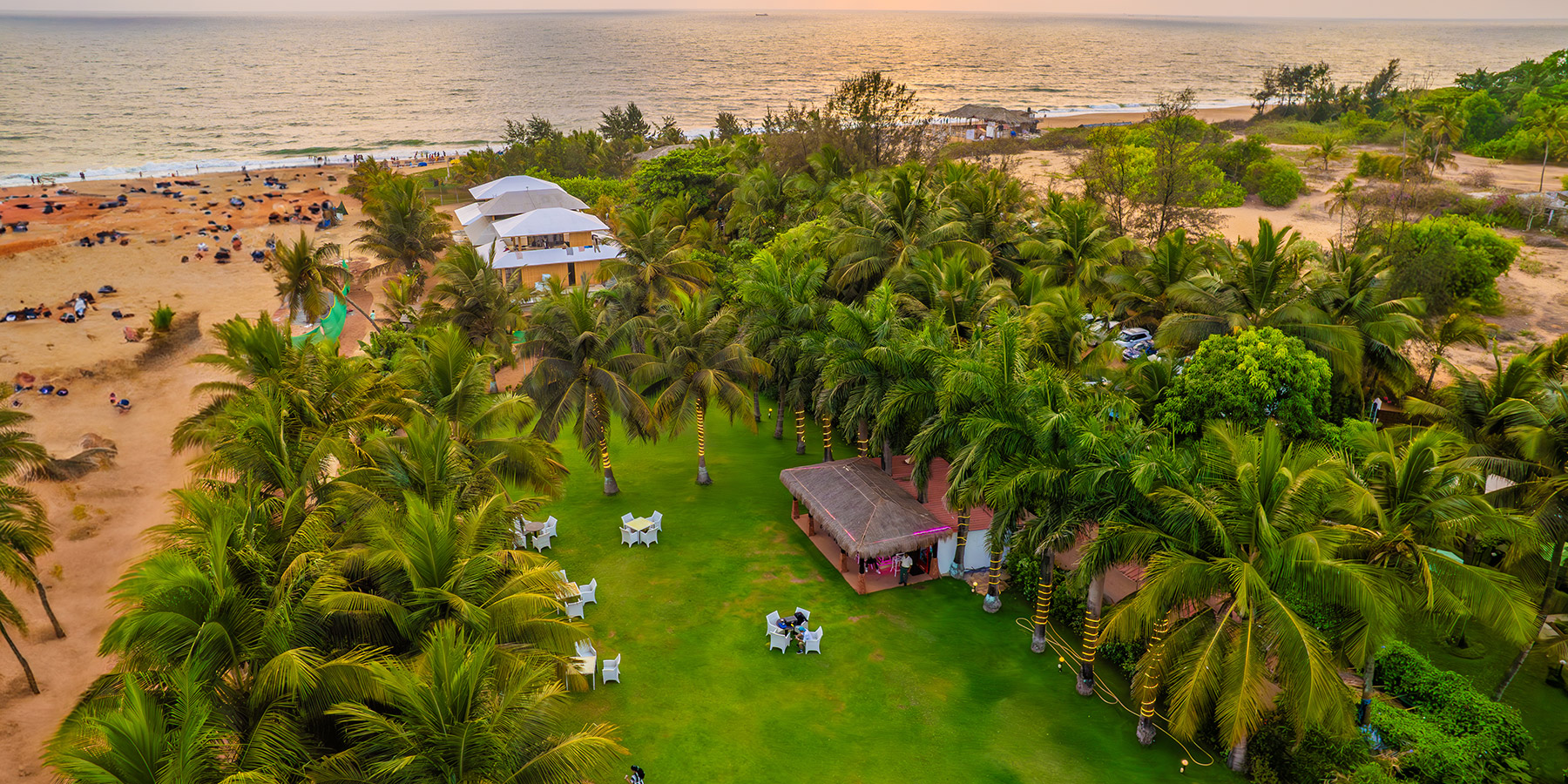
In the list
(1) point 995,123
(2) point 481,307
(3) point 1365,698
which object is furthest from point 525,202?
(1) point 995,123

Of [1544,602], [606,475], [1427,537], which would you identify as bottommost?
[606,475]

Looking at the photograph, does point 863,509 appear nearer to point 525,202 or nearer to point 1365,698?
point 1365,698

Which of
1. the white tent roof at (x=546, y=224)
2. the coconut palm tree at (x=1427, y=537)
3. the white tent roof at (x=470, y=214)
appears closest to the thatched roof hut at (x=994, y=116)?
the white tent roof at (x=470, y=214)

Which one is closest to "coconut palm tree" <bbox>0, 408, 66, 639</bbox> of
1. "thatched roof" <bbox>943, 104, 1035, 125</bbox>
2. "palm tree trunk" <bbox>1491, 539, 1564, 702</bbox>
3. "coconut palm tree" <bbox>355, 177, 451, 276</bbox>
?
"coconut palm tree" <bbox>355, 177, 451, 276</bbox>

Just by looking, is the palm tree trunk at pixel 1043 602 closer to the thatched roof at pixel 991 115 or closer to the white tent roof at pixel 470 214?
the white tent roof at pixel 470 214

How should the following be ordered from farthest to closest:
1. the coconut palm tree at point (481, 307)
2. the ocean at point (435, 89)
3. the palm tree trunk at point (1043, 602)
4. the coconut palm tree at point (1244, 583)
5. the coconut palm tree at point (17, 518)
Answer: the ocean at point (435, 89) → the coconut palm tree at point (481, 307) → the palm tree trunk at point (1043, 602) → the coconut palm tree at point (17, 518) → the coconut palm tree at point (1244, 583)
